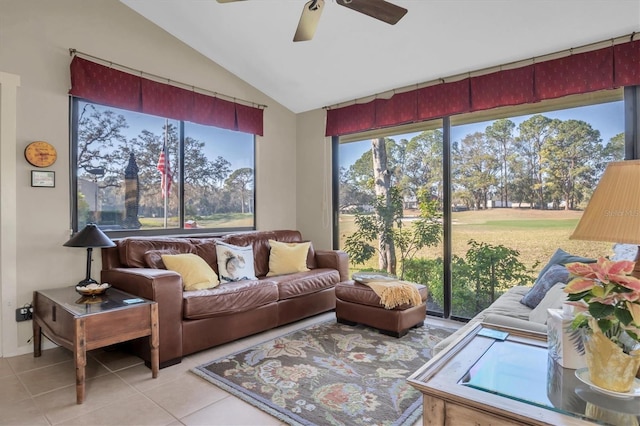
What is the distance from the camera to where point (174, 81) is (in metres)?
3.82

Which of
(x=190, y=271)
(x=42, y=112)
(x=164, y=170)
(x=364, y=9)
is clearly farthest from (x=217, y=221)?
(x=364, y=9)

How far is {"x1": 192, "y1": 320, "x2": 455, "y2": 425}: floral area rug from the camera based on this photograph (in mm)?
1997

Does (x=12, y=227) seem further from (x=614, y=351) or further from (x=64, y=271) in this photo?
(x=614, y=351)

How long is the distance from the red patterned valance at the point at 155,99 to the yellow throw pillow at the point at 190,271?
156 centimetres

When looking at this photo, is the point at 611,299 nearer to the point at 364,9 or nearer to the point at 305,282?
the point at 364,9

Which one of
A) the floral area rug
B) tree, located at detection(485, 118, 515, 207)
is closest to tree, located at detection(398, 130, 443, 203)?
tree, located at detection(485, 118, 515, 207)

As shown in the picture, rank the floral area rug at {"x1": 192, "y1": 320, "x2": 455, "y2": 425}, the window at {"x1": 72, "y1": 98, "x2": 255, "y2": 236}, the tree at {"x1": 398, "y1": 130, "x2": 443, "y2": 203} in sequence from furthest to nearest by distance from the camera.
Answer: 1. the tree at {"x1": 398, "y1": 130, "x2": 443, "y2": 203}
2. the window at {"x1": 72, "y1": 98, "x2": 255, "y2": 236}
3. the floral area rug at {"x1": 192, "y1": 320, "x2": 455, "y2": 425}

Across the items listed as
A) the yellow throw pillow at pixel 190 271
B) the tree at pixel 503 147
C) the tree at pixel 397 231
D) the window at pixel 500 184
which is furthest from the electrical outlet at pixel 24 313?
the tree at pixel 503 147

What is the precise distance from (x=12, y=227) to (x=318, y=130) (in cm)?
349

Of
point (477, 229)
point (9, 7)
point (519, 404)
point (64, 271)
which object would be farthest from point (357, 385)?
point (9, 7)

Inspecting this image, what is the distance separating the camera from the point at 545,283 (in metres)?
2.36

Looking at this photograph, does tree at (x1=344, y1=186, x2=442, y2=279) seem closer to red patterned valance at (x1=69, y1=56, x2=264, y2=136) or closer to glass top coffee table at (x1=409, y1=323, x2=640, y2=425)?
red patterned valance at (x1=69, y1=56, x2=264, y2=136)

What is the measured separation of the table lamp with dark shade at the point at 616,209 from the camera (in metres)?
1.08

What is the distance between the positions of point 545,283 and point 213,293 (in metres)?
2.46
